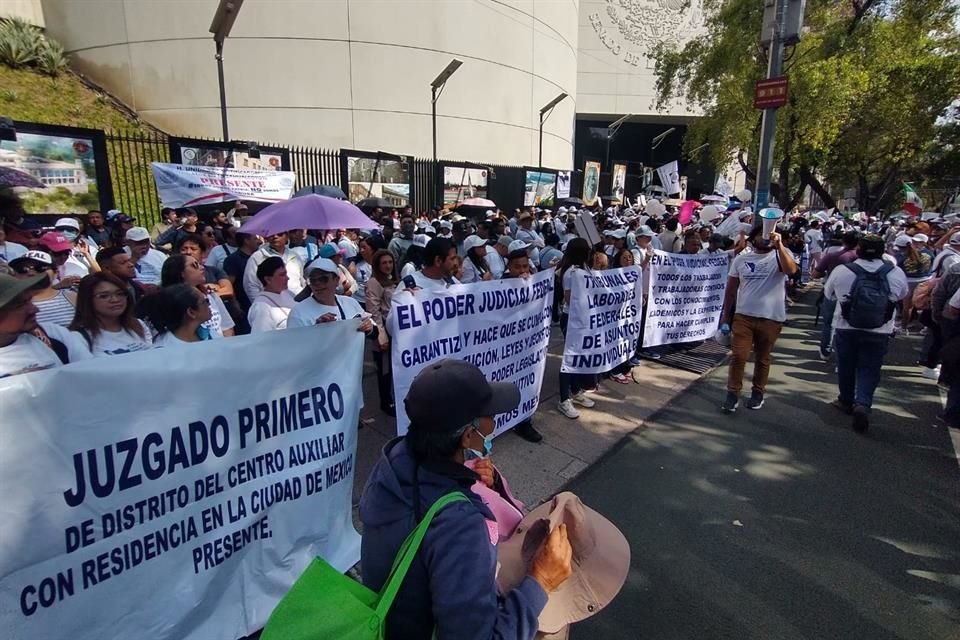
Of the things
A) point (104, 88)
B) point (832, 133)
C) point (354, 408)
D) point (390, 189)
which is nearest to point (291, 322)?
point (354, 408)

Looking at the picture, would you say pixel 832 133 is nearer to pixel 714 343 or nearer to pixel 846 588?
pixel 714 343

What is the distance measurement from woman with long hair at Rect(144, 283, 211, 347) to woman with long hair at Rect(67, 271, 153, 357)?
14cm

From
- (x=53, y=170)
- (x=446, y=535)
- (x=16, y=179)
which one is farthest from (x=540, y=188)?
(x=446, y=535)

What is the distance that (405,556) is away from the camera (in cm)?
130

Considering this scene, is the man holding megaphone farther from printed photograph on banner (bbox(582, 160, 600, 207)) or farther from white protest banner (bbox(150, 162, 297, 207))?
printed photograph on banner (bbox(582, 160, 600, 207))

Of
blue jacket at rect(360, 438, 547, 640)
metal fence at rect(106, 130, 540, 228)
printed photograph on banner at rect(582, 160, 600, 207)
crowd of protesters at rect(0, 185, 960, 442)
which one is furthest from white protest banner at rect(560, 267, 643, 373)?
printed photograph on banner at rect(582, 160, 600, 207)

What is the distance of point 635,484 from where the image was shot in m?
4.08

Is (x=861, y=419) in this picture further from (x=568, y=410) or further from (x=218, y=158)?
(x=218, y=158)

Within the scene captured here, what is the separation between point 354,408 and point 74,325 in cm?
170

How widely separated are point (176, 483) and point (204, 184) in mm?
9193

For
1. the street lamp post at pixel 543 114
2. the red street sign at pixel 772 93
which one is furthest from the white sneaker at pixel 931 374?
the street lamp post at pixel 543 114

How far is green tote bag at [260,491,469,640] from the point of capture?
1186 mm

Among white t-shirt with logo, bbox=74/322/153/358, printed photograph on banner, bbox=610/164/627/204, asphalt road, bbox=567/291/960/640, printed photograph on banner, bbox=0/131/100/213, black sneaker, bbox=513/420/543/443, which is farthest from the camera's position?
printed photograph on banner, bbox=610/164/627/204

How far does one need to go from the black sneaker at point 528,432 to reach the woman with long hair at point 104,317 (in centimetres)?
299
